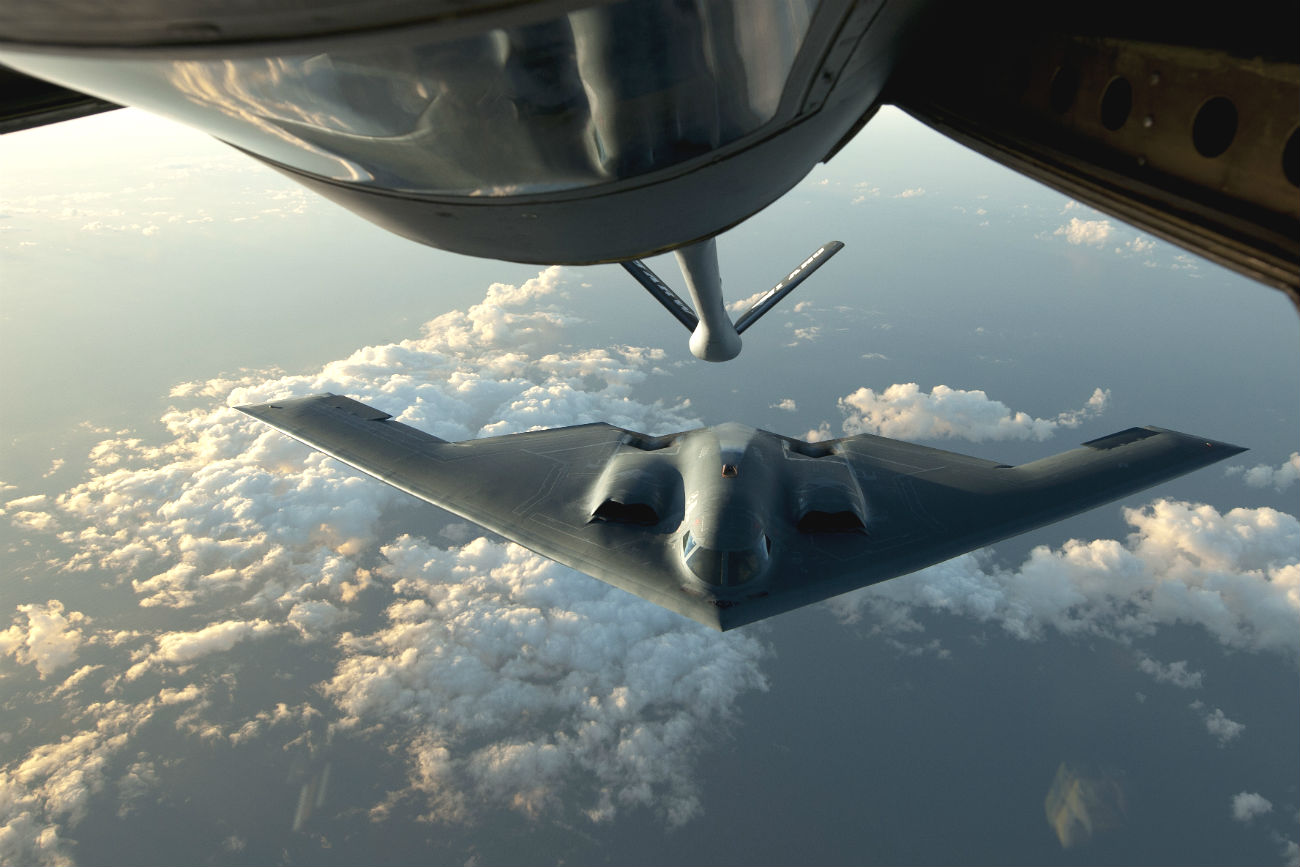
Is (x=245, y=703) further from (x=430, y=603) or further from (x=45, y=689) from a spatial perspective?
(x=45, y=689)

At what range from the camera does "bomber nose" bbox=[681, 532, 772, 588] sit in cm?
1581

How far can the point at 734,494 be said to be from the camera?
55.4ft

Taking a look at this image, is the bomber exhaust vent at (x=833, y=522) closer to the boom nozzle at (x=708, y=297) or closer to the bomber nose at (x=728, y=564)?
the bomber nose at (x=728, y=564)

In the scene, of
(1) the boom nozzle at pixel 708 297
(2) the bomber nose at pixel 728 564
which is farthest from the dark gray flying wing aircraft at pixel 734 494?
(1) the boom nozzle at pixel 708 297

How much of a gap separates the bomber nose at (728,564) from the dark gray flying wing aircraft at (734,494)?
0.14ft

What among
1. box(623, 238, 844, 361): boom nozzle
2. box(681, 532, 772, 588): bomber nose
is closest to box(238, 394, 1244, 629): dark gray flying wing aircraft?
box(681, 532, 772, 588): bomber nose

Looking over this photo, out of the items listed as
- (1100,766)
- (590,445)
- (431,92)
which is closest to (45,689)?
(590,445)

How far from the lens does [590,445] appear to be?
20.3m

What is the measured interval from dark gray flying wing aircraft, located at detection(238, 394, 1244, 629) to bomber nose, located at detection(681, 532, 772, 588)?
4 centimetres

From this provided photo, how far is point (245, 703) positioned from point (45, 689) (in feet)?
77.8

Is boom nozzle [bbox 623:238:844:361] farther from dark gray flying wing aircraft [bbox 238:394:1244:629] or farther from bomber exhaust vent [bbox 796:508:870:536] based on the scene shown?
bomber exhaust vent [bbox 796:508:870:536]

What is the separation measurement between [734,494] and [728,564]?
6.99 feet

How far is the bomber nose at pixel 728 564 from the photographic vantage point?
51.9ft

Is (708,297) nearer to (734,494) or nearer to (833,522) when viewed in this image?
(734,494)
